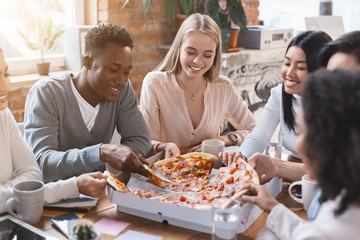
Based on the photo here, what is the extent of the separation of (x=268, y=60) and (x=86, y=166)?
274 cm

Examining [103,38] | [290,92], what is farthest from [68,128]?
[290,92]

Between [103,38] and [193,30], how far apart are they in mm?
727

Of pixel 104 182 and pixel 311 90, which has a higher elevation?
pixel 311 90

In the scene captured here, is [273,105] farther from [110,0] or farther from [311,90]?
[110,0]

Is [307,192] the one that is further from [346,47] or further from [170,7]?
[170,7]

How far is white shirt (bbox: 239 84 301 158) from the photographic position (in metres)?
2.06

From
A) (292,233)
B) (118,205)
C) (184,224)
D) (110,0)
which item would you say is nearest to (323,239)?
(292,233)

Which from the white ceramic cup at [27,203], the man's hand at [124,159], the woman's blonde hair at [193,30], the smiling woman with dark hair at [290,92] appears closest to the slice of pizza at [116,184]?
the man's hand at [124,159]

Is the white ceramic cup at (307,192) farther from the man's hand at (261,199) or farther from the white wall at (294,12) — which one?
the white wall at (294,12)

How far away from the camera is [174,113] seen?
247 cm

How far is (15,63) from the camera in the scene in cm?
312

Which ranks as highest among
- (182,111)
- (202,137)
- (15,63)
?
(15,63)

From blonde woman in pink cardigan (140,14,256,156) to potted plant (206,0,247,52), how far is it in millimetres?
1093

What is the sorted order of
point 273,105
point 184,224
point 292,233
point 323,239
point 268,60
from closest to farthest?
point 323,239
point 292,233
point 184,224
point 273,105
point 268,60
